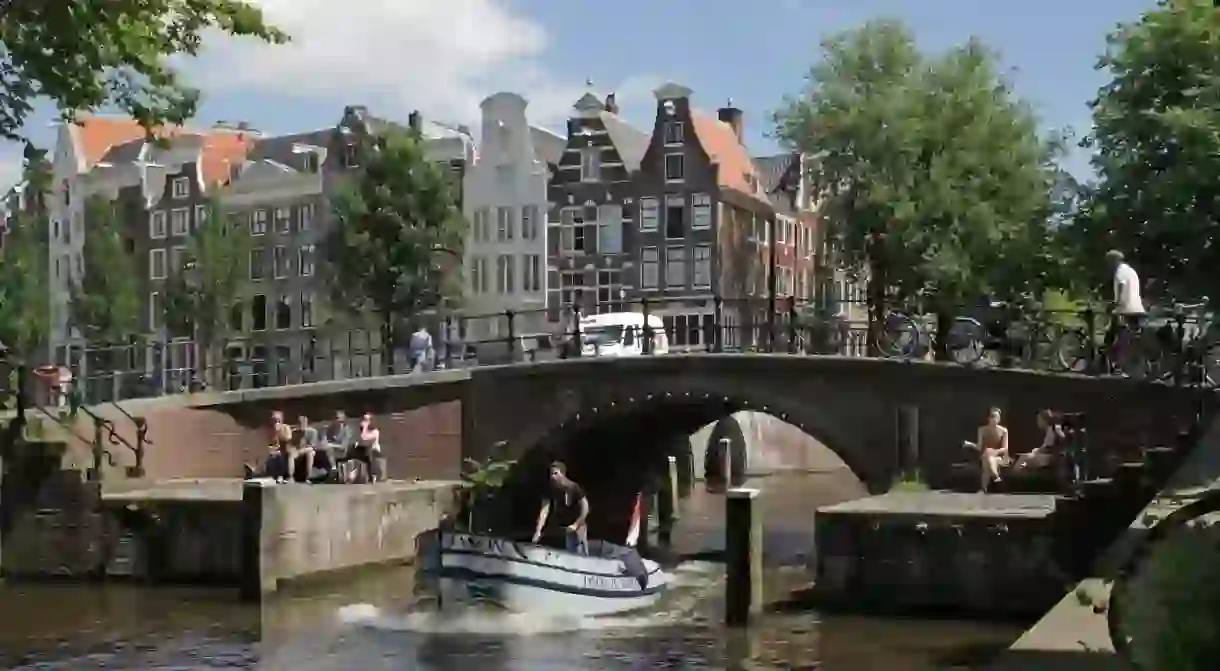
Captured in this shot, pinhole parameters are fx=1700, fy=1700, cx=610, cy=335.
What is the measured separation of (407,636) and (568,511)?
11.2 feet

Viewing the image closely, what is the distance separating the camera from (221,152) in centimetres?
6638

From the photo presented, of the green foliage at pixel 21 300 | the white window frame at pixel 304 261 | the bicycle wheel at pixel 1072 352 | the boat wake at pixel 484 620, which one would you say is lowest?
the boat wake at pixel 484 620

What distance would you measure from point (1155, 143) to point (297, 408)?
15.9 m

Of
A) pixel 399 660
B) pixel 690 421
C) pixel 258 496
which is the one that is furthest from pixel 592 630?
pixel 690 421

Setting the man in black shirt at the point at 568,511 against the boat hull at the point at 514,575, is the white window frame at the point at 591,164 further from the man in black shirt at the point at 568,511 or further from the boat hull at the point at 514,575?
the boat hull at the point at 514,575

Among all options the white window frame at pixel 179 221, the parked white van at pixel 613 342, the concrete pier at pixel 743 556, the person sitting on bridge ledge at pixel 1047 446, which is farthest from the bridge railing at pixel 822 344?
the white window frame at pixel 179 221

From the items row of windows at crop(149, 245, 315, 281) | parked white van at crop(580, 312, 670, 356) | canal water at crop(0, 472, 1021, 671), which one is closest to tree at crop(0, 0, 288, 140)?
canal water at crop(0, 472, 1021, 671)

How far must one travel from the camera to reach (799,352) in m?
28.1

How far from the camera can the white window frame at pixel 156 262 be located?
65688 mm

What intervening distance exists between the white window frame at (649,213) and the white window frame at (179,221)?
67.2 ft

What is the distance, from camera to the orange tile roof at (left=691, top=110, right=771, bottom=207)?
52625mm

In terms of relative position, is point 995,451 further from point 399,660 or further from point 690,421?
point 690,421

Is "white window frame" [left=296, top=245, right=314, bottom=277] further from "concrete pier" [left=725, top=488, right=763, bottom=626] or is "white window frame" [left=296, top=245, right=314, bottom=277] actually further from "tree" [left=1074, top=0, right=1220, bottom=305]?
"concrete pier" [left=725, top=488, right=763, bottom=626]

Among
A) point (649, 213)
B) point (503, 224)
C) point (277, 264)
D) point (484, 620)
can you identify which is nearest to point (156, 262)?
point (277, 264)
